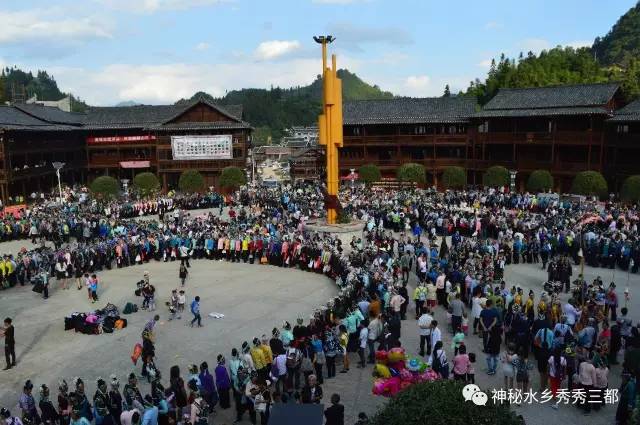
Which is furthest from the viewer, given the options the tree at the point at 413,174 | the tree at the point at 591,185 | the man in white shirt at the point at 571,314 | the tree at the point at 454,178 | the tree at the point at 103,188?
the tree at the point at 413,174

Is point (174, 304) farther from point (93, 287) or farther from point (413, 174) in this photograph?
point (413, 174)

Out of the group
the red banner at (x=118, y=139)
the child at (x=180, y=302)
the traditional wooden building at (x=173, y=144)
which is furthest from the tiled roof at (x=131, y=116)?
the child at (x=180, y=302)

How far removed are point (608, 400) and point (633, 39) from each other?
12190 cm

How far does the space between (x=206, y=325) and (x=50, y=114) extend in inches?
2191

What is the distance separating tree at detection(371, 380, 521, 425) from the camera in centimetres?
833

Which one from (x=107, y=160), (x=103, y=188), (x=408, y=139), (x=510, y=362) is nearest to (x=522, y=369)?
(x=510, y=362)

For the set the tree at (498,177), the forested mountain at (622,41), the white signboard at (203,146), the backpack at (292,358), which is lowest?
the backpack at (292,358)

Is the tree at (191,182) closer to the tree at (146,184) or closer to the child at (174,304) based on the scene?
the tree at (146,184)

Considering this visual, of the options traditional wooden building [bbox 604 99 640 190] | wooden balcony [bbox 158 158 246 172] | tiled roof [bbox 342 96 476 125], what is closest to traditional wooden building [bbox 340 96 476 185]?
tiled roof [bbox 342 96 476 125]

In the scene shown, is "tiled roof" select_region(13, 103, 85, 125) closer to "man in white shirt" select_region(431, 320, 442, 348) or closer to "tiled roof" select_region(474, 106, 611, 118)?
"tiled roof" select_region(474, 106, 611, 118)

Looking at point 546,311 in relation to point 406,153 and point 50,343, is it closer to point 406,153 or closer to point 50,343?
point 50,343

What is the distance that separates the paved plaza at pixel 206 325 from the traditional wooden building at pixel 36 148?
95.7ft

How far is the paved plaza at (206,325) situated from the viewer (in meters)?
15.2

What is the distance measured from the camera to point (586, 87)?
5166 centimetres
